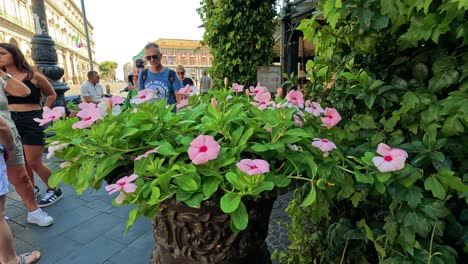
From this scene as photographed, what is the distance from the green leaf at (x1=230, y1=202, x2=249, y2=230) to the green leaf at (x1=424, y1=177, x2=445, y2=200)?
1.97ft

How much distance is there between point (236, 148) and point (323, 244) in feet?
3.33

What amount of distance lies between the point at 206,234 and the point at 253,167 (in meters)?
0.44

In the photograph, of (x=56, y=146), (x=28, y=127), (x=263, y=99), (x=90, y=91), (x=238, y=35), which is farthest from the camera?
(x=90, y=91)

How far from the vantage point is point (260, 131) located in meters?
1.05

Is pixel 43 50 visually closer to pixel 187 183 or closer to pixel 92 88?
pixel 92 88

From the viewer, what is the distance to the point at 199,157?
0.81m

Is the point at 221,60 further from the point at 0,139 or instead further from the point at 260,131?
the point at 260,131

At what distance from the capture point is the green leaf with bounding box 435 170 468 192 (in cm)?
88

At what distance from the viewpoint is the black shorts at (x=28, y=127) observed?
3050 millimetres

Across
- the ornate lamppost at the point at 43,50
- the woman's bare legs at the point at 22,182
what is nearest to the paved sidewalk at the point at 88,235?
the woman's bare legs at the point at 22,182

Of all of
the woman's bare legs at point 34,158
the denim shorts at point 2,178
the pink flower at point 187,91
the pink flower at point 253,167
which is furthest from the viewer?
the woman's bare legs at point 34,158

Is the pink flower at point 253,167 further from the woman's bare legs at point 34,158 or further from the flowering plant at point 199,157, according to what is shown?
the woman's bare legs at point 34,158

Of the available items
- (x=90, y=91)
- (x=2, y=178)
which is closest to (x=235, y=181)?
(x=2, y=178)

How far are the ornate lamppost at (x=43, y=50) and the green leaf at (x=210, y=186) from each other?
18.6 ft
